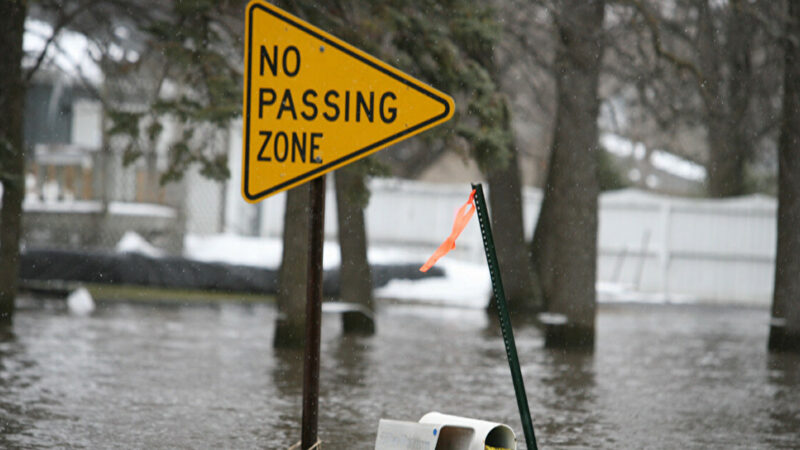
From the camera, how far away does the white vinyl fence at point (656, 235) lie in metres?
26.9

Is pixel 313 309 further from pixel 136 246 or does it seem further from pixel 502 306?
pixel 136 246

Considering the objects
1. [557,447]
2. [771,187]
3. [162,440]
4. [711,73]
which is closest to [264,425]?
[162,440]

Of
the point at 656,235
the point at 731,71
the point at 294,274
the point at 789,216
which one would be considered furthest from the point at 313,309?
the point at 656,235

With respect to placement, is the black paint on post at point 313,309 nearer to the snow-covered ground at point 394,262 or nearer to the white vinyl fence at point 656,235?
the snow-covered ground at point 394,262

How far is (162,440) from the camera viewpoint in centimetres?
810

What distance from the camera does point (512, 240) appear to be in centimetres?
1936

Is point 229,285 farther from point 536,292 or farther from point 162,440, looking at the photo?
point 162,440

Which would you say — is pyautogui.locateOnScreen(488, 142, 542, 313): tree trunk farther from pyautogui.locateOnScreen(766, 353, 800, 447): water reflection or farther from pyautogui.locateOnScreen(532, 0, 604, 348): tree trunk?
pyautogui.locateOnScreen(766, 353, 800, 447): water reflection

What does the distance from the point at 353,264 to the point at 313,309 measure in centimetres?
1006

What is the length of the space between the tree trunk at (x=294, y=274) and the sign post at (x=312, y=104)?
24.2ft

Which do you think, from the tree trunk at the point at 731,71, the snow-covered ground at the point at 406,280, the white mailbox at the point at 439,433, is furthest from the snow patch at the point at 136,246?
the white mailbox at the point at 439,433

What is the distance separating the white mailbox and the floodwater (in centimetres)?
215

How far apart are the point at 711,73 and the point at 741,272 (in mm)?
11871

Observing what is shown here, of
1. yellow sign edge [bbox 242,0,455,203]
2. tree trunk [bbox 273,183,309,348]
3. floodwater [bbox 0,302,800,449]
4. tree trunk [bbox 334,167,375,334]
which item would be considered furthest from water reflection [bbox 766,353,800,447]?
tree trunk [bbox 334,167,375,334]
